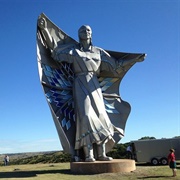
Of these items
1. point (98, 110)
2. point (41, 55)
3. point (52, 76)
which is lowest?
point (98, 110)

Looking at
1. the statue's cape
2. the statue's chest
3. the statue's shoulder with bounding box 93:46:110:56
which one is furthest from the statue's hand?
the statue's shoulder with bounding box 93:46:110:56

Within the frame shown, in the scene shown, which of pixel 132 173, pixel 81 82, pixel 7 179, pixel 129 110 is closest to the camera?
pixel 7 179

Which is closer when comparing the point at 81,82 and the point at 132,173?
the point at 132,173

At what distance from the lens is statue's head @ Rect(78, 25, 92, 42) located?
672 inches

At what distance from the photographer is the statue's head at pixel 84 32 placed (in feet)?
56.0

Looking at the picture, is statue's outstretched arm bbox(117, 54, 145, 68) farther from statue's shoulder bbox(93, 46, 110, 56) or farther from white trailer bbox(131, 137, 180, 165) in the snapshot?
white trailer bbox(131, 137, 180, 165)

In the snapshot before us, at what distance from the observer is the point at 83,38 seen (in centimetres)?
1720

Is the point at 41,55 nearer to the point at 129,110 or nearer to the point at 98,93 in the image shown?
the point at 98,93

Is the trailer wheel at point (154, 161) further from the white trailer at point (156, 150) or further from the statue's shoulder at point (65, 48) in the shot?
the statue's shoulder at point (65, 48)

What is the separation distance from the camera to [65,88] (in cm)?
1716

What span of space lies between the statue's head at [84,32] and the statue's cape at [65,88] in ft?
2.99

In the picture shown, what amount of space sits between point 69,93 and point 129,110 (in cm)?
380

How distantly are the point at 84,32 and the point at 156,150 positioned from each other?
34.0ft

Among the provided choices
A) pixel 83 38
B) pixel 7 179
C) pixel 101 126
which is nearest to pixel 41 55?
pixel 83 38
